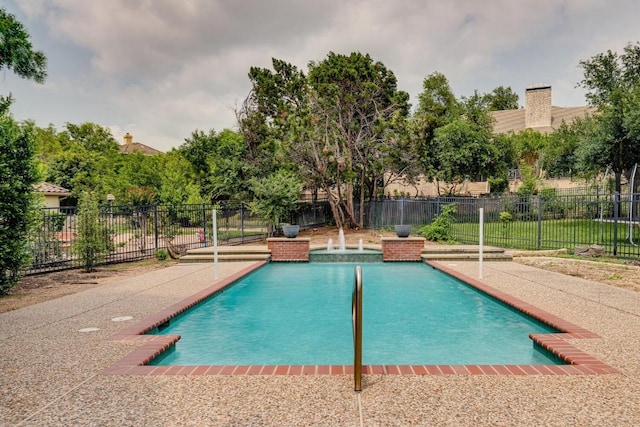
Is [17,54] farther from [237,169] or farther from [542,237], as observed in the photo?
[542,237]

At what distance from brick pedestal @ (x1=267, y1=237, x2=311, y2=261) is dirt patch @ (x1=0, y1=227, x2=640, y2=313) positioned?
3330 mm

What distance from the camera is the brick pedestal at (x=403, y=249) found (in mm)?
13398

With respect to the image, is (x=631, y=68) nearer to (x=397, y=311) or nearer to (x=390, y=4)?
(x=390, y=4)

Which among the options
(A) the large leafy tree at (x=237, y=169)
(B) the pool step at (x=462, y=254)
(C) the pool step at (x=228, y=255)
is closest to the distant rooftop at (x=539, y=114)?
(A) the large leafy tree at (x=237, y=169)

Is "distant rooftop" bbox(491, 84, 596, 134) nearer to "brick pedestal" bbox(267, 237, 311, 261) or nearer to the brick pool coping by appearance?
"brick pedestal" bbox(267, 237, 311, 261)

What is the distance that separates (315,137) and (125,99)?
523 inches

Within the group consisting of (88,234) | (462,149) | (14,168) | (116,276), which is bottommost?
(116,276)

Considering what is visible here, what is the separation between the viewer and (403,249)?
13453 millimetres

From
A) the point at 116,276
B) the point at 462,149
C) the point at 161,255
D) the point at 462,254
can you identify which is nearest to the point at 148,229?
the point at 161,255

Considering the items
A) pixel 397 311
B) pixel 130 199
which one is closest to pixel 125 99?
pixel 130 199

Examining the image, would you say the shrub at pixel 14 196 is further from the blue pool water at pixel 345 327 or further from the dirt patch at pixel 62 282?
the blue pool water at pixel 345 327

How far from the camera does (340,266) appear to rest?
43.2ft

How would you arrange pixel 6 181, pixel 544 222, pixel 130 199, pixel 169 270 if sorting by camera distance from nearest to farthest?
pixel 6 181 → pixel 169 270 → pixel 544 222 → pixel 130 199

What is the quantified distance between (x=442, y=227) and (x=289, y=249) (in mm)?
7136
